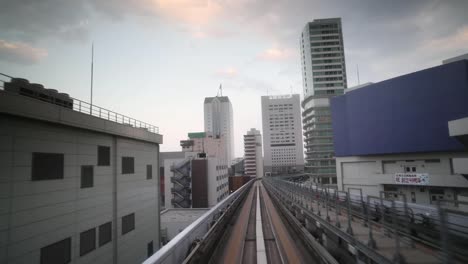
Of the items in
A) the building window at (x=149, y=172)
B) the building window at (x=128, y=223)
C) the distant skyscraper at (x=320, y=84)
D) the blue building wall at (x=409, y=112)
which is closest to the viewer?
the building window at (x=128, y=223)

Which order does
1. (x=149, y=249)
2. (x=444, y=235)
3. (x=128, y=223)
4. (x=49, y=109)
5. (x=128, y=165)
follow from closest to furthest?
1. (x=444, y=235)
2. (x=49, y=109)
3. (x=128, y=223)
4. (x=128, y=165)
5. (x=149, y=249)

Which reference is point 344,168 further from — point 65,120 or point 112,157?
point 65,120

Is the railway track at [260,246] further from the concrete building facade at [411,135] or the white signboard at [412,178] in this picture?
the white signboard at [412,178]

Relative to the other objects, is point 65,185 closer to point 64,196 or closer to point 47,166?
point 64,196

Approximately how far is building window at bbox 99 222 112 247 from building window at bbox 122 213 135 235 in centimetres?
118

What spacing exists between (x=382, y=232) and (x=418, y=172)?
36.3 m

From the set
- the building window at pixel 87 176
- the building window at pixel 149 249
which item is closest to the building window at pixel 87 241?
the building window at pixel 87 176

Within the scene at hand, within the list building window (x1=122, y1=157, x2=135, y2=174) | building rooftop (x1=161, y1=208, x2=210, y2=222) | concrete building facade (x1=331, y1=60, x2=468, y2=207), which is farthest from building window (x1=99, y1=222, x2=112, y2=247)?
concrete building facade (x1=331, y1=60, x2=468, y2=207)

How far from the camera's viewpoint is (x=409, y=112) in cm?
3322

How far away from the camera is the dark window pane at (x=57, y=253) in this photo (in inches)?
335

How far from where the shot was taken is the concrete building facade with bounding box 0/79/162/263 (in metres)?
7.66

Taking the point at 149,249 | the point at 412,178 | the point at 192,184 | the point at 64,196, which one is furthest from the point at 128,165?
the point at 412,178

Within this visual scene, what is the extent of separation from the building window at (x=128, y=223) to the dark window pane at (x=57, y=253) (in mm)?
3853

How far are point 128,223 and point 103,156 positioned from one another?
4780mm
